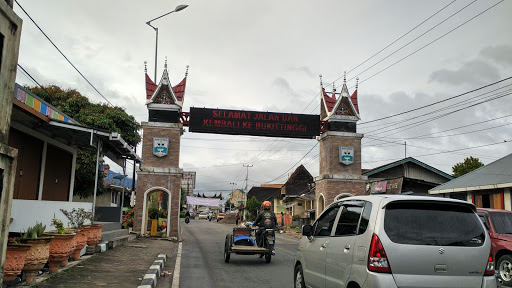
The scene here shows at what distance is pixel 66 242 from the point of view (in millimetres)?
9086

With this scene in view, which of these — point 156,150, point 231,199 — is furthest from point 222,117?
point 231,199

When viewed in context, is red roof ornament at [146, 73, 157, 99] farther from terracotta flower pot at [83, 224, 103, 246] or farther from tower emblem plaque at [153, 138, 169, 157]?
terracotta flower pot at [83, 224, 103, 246]

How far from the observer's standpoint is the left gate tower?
2442 centimetres

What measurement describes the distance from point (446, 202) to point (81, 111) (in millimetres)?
25660

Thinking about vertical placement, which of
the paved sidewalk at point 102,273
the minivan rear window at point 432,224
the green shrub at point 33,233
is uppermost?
the minivan rear window at point 432,224

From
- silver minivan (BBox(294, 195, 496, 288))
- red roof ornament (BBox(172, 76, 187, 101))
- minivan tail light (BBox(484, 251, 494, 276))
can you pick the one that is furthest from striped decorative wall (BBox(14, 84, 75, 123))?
red roof ornament (BBox(172, 76, 187, 101))

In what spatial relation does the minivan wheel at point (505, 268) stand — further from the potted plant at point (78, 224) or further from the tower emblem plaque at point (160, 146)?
the tower emblem plaque at point (160, 146)

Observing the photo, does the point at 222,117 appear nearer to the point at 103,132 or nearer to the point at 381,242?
the point at 103,132

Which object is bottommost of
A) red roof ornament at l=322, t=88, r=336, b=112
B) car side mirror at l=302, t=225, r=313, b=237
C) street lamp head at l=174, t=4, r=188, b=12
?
car side mirror at l=302, t=225, r=313, b=237

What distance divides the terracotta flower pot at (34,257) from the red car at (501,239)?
9350mm

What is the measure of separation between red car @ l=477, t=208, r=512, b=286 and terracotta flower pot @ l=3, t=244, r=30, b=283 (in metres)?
9.51

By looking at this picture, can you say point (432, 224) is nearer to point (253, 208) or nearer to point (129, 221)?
point (129, 221)

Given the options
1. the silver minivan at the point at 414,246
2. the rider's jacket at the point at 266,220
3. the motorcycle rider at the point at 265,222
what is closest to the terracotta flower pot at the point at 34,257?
the silver minivan at the point at 414,246

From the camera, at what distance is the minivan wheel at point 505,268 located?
33.4ft
